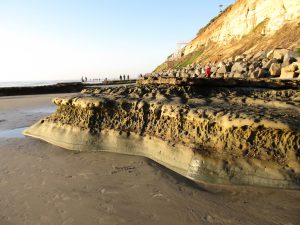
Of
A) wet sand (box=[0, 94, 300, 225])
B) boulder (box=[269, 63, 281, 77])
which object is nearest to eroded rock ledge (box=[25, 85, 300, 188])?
wet sand (box=[0, 94, 300, 225])

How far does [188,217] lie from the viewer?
2285 millimetres

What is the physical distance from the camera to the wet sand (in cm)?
230

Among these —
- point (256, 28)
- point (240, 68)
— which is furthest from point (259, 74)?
point (256, 28)

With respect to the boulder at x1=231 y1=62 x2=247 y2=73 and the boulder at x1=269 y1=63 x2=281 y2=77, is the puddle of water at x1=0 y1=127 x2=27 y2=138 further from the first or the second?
→ the boulder at x1=231 y1=62 x2=247 y2=73

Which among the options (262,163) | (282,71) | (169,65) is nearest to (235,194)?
(262,163)

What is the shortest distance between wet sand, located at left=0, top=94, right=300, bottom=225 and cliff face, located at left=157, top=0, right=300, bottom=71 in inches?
778

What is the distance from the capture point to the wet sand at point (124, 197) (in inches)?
90.4

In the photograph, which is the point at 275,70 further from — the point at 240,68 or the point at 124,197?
the point at 124,197

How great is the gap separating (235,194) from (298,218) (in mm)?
581

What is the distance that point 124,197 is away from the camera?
8.86 feet

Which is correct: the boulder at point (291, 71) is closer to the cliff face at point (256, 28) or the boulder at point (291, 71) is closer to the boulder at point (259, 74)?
the boulder at point (259, 74)

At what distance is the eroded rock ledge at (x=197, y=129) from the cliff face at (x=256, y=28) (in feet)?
60.7

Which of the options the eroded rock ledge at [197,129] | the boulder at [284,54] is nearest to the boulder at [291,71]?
the boulder at [284,54]

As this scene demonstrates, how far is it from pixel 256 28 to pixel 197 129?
29912 millimetres
